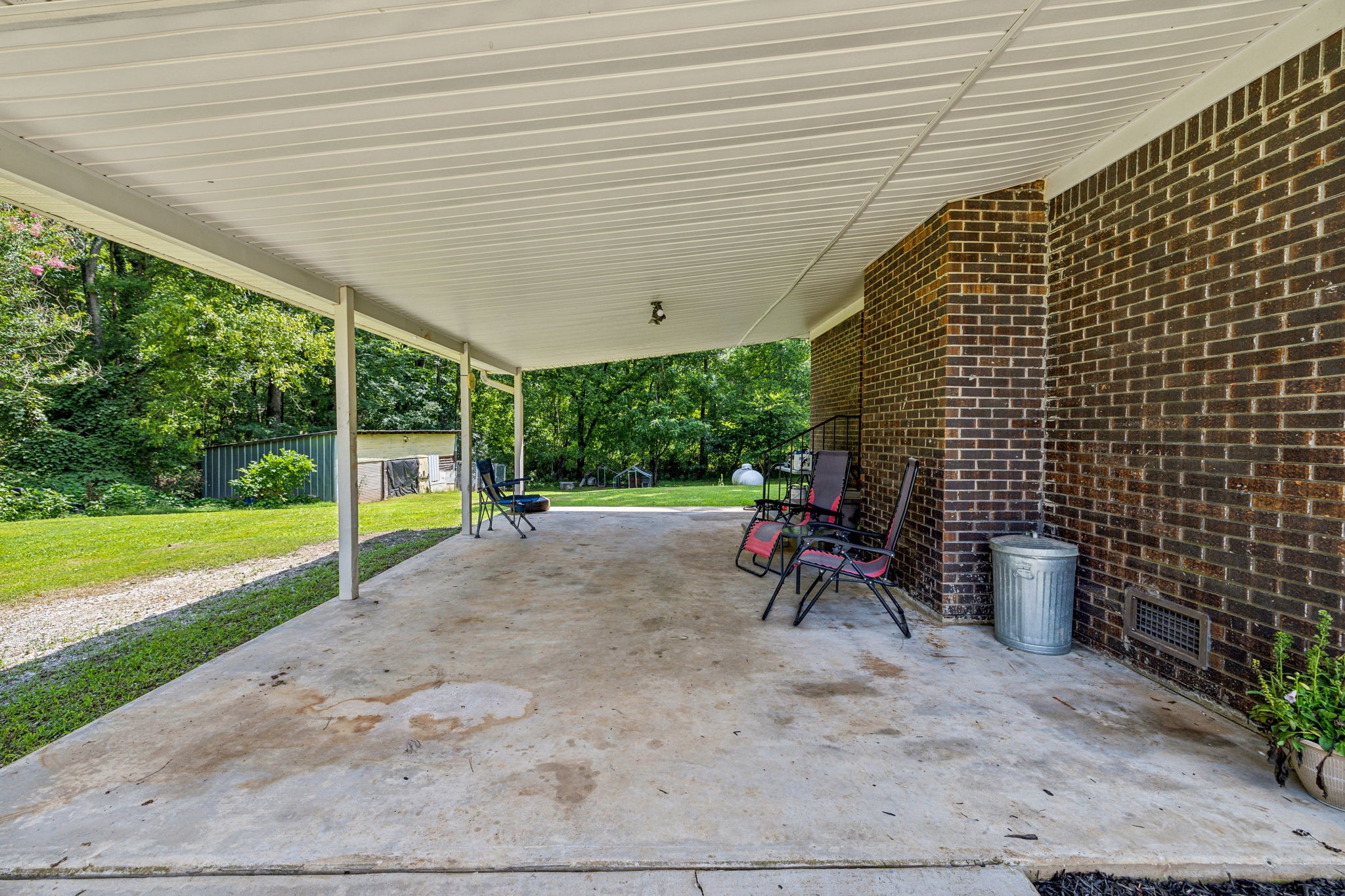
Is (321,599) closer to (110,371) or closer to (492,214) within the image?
(492,214)

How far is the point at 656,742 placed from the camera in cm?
237

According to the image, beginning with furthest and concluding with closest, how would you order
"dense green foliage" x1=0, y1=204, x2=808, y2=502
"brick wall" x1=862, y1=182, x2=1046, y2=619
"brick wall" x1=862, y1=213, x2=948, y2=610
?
"dense green foliage" x1=0, y1=204, x2=808, y2=502 → "brick wall" x1=862, y1=213, x2=948, y2=610 → "brick wall" x1=862, y1=182, x2=1046, y2=619

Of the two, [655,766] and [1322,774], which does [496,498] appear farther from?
[1322,774]

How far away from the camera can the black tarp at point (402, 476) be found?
13828 millimetres

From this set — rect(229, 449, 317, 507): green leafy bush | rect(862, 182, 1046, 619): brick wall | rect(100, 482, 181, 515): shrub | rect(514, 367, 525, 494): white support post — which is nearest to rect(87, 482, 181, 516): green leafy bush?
rect(100, 482, 181, 515): shrub

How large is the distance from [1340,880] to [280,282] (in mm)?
5873

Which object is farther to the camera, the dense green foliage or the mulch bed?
the dense green foliage

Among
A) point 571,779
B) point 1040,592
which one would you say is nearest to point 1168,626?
point 1040,592

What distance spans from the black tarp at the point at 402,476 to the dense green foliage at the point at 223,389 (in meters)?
3.99

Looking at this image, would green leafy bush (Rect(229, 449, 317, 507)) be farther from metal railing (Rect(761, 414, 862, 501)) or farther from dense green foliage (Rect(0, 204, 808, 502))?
metal railing (Rect(761, 414, 862, 501))

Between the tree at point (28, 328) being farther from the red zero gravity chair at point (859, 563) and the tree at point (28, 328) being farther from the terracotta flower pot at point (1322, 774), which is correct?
the terracotta flower pot at point (1322, 774)

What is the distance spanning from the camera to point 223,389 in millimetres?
14352

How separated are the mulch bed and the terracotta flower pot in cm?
41

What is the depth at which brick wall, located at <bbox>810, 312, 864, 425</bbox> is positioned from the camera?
7.36 metres
